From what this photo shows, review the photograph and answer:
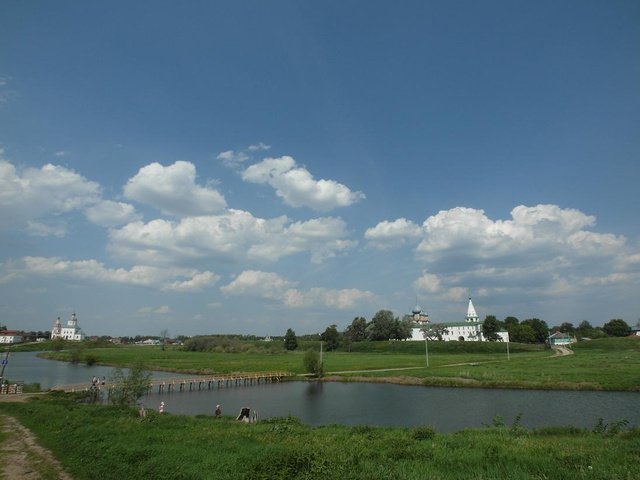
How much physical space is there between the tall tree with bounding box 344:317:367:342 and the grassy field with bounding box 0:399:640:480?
5822 inches

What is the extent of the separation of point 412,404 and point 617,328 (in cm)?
16515

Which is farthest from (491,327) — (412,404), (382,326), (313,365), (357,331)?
(412,404)

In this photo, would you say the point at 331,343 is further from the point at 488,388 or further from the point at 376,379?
the point at 488,388

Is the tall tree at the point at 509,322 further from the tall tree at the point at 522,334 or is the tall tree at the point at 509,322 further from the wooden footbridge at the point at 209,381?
the wooden footbridge at the point at 209,381

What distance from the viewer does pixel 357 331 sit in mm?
173875

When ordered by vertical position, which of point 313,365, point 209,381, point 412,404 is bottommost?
point 209,381

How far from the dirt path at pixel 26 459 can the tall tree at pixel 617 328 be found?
662 feet

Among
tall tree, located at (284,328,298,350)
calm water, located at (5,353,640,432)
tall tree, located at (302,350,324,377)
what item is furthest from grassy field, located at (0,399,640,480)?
tall tree, located at (284,328,298,350)

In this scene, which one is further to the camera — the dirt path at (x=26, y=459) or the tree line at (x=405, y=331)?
the tree line at (x=405, y=331)

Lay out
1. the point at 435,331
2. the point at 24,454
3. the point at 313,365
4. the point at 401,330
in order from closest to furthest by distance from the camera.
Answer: the point at 24,454 → the point at 313,365 → the point at 401,330 → the point at 435,331

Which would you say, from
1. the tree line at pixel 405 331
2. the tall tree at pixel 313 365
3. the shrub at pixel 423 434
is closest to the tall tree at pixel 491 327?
the tree line at pixel 405 331

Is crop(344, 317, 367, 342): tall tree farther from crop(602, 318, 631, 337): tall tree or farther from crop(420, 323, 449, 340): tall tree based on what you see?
crop(602, 318, 631, 337): tall tree

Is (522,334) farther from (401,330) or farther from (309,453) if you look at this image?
(309,453)

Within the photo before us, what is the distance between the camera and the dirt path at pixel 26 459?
1631 cm
